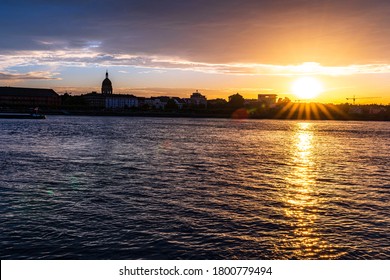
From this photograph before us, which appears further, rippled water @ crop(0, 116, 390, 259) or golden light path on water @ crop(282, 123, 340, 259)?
golden light path on water @ crop(282, 123, 340, 259)

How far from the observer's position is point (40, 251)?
13.4 metres

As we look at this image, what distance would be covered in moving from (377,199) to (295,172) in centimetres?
1072

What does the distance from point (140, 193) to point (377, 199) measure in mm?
11857

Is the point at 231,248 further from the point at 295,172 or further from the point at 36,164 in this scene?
the point at 36,164

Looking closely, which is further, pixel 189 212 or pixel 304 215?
pixel 304 215

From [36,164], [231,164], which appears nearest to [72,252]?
[36,164]

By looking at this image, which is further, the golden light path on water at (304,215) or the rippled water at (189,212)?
the golden light path on water at (304,215)
